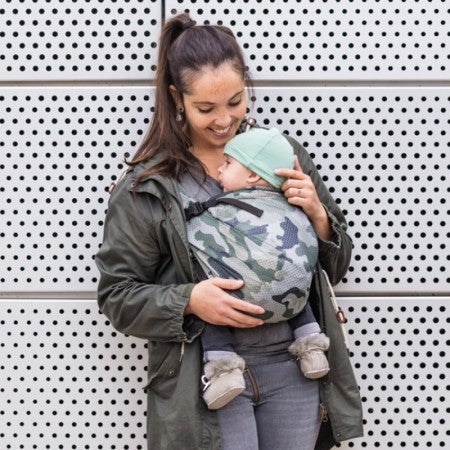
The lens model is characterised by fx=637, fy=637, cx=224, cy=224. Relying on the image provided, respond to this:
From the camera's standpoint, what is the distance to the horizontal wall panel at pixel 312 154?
238cm

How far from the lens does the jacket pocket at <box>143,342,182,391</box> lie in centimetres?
191

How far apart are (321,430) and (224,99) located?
1.11 meters

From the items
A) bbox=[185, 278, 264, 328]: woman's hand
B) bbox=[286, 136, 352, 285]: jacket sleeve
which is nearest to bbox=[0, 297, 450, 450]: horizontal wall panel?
bbox=[286, 136, 352, 285]: jacket sleeve

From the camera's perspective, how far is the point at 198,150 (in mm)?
2076

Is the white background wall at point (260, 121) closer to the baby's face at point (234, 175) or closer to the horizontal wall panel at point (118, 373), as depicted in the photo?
the horizontal wall panel at point (118, 373)

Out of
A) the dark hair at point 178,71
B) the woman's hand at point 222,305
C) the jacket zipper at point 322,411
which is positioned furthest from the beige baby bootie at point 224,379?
the dark hair at point 178,71

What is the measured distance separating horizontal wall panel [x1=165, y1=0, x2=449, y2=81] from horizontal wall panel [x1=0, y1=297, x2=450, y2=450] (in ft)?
2.86

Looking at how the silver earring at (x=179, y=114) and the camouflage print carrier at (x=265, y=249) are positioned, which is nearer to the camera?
the camouflage print carrier at (x=265, y=249)

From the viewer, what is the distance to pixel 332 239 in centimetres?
201

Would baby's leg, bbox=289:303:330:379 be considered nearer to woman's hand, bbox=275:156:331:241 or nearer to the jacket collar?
woman's hand, bbox=275:156:331:241

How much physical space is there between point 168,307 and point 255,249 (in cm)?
33

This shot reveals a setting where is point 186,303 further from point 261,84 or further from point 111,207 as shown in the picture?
→ point 261,84

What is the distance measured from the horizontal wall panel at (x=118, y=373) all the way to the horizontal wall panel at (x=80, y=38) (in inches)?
34.8

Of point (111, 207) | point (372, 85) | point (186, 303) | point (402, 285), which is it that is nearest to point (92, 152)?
point (111, 207)
